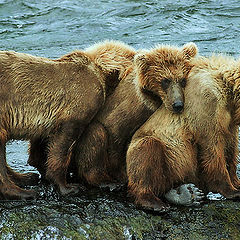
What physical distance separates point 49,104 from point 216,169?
2.06 meters

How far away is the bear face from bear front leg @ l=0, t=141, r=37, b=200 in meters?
1.79

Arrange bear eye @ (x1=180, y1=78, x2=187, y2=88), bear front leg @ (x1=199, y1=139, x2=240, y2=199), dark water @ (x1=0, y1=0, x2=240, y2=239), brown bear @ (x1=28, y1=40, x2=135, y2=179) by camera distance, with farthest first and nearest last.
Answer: dark water @ (x1=0, y1=0, x2=240, y2=239) < brown bear @ (x1=28, y1=40, x2=135, y2=179) < bear eye @ (x1=180, y1=78, x2=187, y2=88) < bear front leg @ (x1=199, y1=139, x2=240, y2=199)

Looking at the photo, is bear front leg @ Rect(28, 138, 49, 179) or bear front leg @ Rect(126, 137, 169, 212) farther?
bear front leg @ Rect(28, 138, 49, 179)

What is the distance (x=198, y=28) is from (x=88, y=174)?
33.7ft

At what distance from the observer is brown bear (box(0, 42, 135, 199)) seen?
20.5 feet

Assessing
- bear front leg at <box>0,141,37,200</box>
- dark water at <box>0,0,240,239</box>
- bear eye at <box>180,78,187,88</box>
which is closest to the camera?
bear front leg at <box>0,141,37,200</box>

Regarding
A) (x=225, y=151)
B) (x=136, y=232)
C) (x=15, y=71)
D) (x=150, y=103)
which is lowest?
(x=136, y=232)

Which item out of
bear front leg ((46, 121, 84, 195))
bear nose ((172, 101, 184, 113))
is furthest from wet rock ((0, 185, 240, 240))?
A: bear nose ((172, 101, 184, 113))

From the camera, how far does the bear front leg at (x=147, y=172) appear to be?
616 centimetres

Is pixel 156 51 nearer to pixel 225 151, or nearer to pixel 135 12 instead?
pixel 225 151

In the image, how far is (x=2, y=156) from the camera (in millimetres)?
6164

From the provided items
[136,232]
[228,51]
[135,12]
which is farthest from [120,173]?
[135,12]

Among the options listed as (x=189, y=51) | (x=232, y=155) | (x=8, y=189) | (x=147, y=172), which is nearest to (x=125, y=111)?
(x=147, y=172)

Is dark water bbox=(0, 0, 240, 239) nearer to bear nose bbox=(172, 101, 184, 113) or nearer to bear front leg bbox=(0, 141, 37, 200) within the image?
bear nose bbox=(172, 101, 184, 113)
